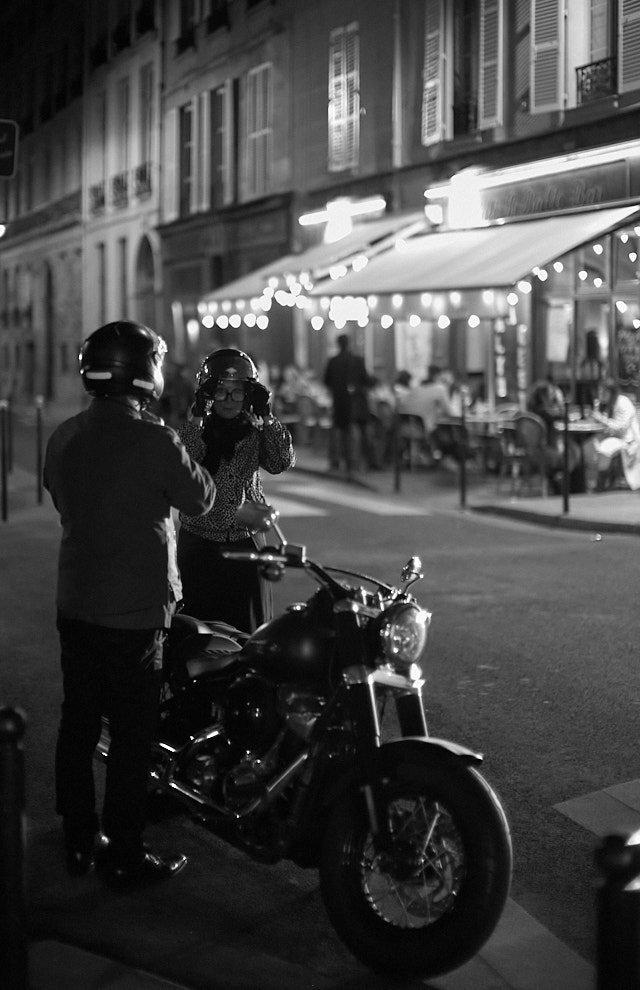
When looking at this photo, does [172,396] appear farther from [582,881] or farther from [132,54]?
[582,881]

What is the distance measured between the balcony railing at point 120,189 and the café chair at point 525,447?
884 inches

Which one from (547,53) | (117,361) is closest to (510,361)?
(547,53)

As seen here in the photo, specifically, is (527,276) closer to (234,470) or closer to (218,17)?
(234,470)

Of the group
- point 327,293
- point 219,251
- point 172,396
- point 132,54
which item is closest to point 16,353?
point 132,54

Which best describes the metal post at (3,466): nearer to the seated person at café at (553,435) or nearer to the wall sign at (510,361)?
the seated person at café at (553,435)

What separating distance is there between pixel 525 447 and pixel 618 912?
13513mm

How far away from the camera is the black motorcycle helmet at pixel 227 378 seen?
524cm

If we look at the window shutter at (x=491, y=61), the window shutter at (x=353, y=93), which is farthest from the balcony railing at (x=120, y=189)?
the window shutter at (x=491, y=61)

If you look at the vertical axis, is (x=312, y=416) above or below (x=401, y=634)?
above

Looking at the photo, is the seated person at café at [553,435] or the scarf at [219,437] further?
the seated person at café at [553,435]

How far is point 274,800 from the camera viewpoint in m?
3.94

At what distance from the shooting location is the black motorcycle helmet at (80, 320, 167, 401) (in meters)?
4.15

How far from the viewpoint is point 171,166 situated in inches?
1331

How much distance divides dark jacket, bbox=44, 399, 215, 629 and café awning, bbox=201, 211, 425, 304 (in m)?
17.6
